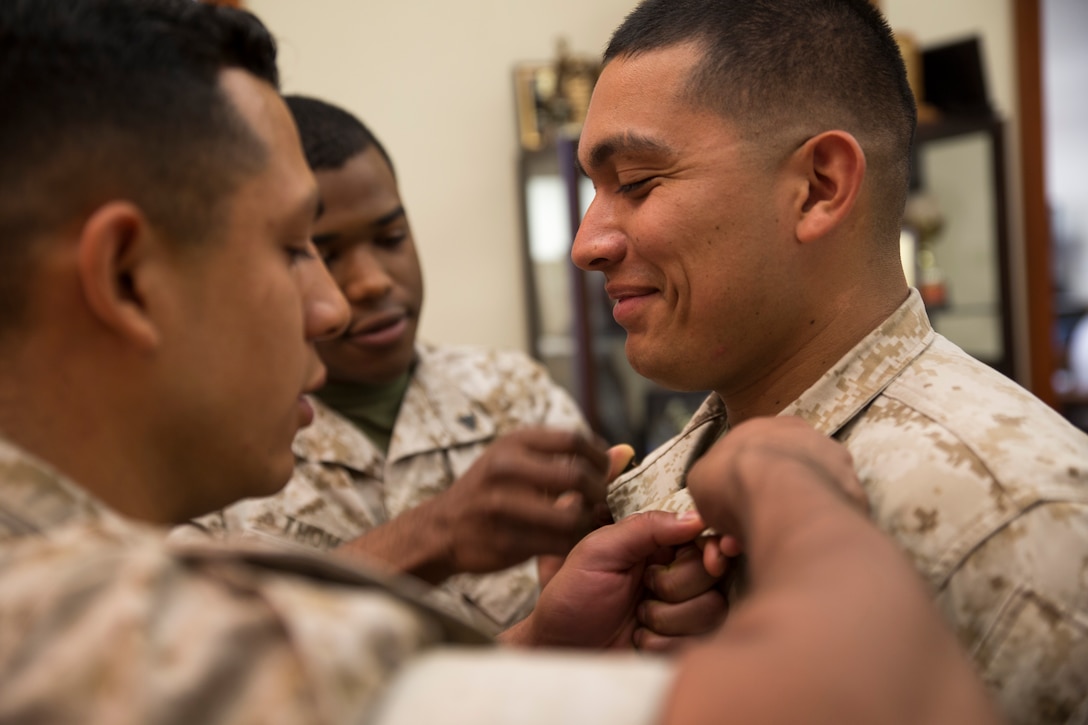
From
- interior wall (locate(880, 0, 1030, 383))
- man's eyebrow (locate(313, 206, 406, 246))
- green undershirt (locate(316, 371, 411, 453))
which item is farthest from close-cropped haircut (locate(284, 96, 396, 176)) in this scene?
interior wall (locate(880, 0, 1030, 383))

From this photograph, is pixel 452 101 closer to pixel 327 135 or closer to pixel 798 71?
pixel 327 135

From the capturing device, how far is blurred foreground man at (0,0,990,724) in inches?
22.5

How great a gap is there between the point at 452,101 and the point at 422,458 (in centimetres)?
229

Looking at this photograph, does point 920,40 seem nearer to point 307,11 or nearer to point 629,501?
point 307,11

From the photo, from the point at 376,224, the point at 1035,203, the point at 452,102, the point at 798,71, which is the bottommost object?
the point at 1035,203

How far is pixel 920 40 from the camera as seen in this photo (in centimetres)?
438

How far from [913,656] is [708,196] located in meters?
0.80

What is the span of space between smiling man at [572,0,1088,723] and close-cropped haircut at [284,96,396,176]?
0.76m

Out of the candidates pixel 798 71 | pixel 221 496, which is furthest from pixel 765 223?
pixel 221 496

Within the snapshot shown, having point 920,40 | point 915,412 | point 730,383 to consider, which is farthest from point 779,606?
point 920,40

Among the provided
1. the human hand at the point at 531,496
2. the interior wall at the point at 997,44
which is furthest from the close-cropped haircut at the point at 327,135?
the interior wall at the point at 997,44

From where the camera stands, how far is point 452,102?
4023mm

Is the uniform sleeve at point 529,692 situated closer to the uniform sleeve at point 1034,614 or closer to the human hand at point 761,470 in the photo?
the human hand at point 761,470

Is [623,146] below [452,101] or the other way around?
the other way around
